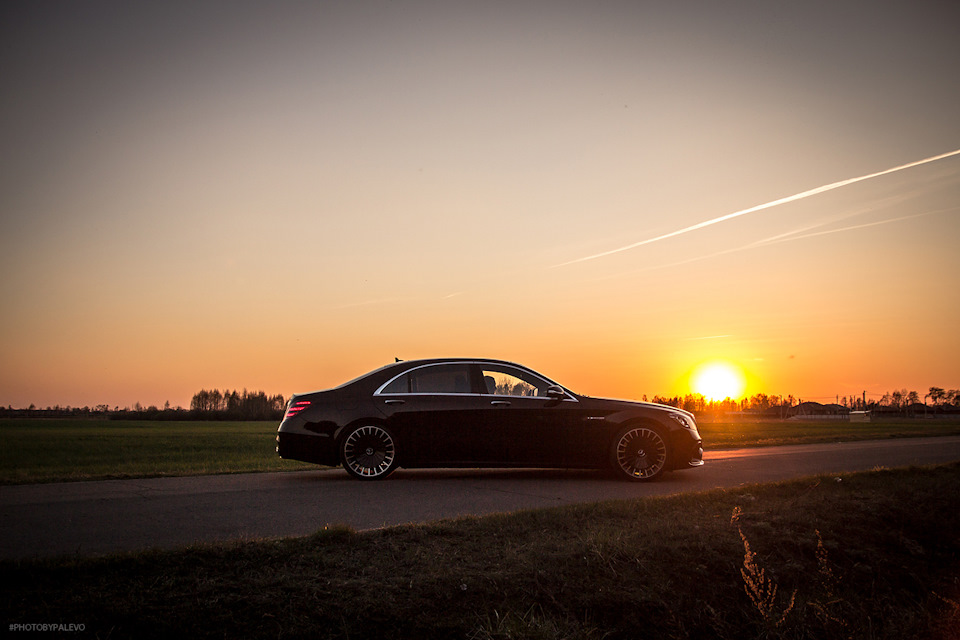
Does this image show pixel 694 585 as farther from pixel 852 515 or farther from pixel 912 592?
pixel 852 515

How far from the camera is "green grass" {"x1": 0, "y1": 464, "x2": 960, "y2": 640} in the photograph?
3.57 m

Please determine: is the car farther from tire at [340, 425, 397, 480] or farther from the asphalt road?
the asphalt road

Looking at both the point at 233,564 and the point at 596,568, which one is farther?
the point at 596,568

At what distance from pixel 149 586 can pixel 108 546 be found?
4.92 feet

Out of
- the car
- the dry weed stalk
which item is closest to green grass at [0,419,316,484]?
the car

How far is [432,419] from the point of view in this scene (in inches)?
381

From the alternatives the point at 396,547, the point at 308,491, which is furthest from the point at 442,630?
the point at 308,491

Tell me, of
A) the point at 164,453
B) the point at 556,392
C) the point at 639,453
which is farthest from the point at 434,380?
the point at 164,453

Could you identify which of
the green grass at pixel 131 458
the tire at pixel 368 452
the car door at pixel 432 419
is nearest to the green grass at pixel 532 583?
the car door at pixel 432 419

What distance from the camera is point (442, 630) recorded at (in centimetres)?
360

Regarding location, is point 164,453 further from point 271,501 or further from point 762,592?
point 762,592

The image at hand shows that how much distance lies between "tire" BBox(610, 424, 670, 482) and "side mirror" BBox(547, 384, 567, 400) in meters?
0.95

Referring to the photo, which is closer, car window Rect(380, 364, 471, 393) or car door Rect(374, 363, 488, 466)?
car door Rect(374, 363, 488, 466)

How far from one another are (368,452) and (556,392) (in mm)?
2689
